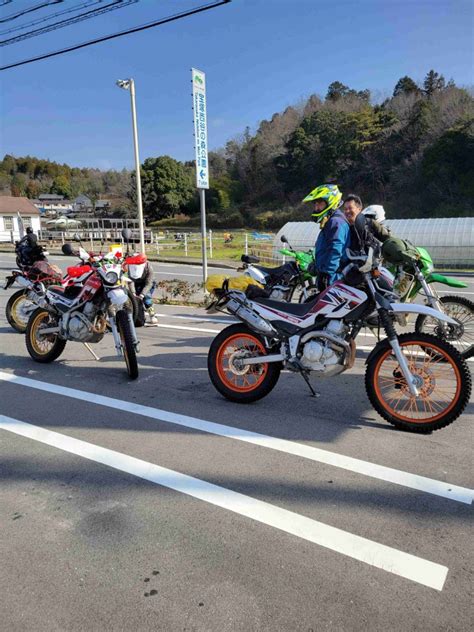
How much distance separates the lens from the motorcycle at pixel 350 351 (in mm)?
3709

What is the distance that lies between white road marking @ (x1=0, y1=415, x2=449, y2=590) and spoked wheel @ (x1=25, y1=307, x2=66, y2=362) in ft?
6.95

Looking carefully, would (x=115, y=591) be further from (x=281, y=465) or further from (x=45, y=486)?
(x=281, y=465)

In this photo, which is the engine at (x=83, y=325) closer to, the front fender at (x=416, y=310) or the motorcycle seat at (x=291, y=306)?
the motorcycle seat at (x=291, y=306)

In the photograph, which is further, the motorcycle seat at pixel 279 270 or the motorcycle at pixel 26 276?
the motorcycle seat at pixel 279 270

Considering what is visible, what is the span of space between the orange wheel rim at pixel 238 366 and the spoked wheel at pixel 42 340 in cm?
244

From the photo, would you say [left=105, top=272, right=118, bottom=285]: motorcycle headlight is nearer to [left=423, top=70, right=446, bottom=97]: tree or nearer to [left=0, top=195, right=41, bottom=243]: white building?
[left=0, top=195, right=41, bottom=243]: white building

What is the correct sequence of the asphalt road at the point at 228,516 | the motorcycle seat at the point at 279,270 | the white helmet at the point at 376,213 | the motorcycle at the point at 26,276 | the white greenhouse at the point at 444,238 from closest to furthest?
the asphalt road at the point at 228,516 < the white helmet at the point at 376,213 < the motorcycle at the point at 26,276 < the motorcycle seat at the point at 279,270 < the white greenhouse at the point at 444,238

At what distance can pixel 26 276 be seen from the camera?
7.07m

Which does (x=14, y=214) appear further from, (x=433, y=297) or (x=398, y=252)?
(x=433, y=297)

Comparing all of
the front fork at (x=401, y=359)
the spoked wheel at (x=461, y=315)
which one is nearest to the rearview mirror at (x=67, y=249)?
the front fork at (x=401, y=359)

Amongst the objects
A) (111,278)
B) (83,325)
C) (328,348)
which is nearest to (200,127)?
(111,278)

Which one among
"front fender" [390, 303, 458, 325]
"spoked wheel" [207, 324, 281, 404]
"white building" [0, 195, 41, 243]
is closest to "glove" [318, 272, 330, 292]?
"spoked wheel" [207, 324, 281, 404]

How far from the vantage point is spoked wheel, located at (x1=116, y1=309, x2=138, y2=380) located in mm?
4977

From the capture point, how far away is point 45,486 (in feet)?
10.3
